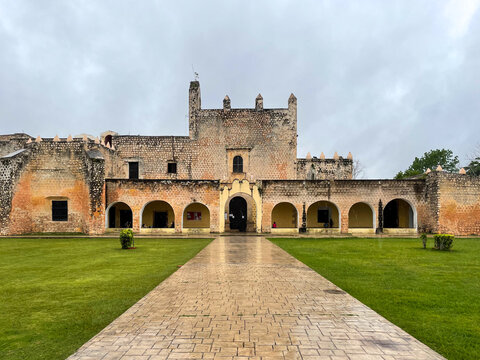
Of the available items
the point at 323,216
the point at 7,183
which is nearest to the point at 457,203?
the point at 323,216

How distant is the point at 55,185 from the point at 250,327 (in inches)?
897

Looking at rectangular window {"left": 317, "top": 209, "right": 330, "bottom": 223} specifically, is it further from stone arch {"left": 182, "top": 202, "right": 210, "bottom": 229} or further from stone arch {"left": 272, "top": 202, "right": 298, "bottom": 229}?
stone arch {"left": 182, "top": 202, "right": 210, "bottom": 229}

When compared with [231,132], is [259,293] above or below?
below

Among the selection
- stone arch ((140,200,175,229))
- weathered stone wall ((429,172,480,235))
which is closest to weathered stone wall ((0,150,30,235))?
stone arch ((140,200,175,229))

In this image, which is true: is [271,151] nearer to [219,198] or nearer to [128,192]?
[219,198]

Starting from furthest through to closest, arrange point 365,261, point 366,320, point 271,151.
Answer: point 271,151
point 365,261
point 366,320

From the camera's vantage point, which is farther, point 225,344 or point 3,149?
point 3,149

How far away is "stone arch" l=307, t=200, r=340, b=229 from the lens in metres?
25.9

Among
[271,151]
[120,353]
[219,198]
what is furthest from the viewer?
[271,151]

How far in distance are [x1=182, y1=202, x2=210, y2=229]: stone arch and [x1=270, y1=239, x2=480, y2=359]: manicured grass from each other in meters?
13.7

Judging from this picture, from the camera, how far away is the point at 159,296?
6477 mm

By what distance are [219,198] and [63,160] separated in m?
11.1

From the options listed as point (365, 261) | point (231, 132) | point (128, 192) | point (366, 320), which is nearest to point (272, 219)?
point (231, 132)

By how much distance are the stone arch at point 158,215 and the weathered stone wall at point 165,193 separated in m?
2.28
